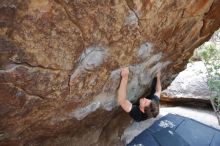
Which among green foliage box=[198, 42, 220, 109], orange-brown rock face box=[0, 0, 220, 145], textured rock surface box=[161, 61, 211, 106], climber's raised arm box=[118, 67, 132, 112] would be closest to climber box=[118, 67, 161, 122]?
climber's raised arm box=[118, 67, 132, 112]

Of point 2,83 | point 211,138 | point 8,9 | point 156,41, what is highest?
point 8,9

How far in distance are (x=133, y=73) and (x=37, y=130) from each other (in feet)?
5.08

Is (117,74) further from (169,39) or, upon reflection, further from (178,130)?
(178,130)

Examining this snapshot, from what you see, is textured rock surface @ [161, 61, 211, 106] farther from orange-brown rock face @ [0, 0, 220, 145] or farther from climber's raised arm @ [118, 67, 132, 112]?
climber's raised arm @ [118, 67, 132, 112]

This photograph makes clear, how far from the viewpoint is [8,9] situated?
3.06 m

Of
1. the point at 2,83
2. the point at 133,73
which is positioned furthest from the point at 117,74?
the point at 2,83

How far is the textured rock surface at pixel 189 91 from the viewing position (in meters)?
8.68

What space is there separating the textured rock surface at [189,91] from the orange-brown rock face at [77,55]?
3.30 meters

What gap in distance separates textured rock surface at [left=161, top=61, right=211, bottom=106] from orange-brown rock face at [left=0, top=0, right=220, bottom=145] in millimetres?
3304

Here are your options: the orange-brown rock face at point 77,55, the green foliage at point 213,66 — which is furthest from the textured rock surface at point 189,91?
the orange-brown rock face at point 77,55

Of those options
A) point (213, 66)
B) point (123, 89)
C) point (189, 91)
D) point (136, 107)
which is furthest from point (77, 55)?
point (189, 91)

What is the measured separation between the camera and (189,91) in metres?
8.93

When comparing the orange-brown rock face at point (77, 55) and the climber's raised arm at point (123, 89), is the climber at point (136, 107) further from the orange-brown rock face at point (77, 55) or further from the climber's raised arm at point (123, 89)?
the orange-brown rock face at point (77, 55)

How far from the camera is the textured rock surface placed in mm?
8680
